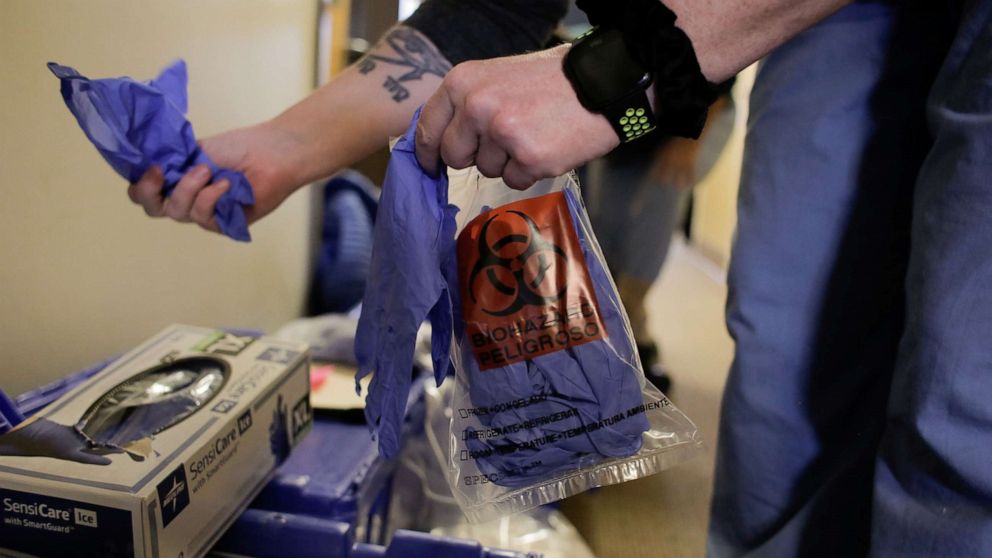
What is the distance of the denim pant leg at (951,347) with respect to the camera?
39 cm

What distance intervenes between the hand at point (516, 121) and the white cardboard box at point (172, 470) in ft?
0.96

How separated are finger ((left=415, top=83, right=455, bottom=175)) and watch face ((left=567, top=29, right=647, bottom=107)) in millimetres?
76

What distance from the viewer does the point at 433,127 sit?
43cm

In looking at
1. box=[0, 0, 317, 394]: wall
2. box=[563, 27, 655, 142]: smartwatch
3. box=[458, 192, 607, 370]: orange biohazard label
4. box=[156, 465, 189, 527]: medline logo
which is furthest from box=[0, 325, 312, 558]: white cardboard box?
box=[563, 27, 655, 142]: smartwatch

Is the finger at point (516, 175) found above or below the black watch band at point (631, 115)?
below

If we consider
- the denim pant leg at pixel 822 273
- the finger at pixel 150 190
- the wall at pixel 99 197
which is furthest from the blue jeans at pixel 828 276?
the wall at pixel 99 197

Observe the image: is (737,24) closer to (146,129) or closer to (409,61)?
(409,61)

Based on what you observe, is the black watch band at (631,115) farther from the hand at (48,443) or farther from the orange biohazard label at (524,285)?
the hand at (48,443)

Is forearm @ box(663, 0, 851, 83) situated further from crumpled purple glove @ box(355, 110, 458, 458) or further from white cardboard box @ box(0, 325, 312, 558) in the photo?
white cardboard box @ box(0, 325, 312, 558)

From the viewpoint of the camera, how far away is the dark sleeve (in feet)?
2.06

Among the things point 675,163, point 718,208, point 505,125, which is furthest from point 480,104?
point 718,208

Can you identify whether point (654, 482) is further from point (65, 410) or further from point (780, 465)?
point (65, 410)

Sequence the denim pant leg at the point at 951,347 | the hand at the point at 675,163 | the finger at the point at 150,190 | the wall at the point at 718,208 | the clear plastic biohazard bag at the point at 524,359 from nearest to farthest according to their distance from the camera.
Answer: the denim pant leg at the point at 951,347
the clear plastic biohazard bag at the point at 524,359
the finger at the point at 150,190
the hand at the point at 675,163
the wall at the point at 718,208

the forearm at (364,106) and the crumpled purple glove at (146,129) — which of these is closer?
the crumpled purple glove at (146,129)
